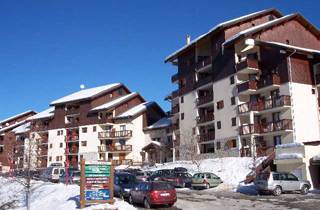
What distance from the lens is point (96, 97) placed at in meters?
79.1

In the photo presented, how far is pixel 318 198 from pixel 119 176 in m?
13.4

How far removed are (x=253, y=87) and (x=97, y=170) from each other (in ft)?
101

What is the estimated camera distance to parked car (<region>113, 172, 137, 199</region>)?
1085 inches

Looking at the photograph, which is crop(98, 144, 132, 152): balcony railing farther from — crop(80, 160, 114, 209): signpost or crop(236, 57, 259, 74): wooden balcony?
crop(80, 160, 114, 209): signpost

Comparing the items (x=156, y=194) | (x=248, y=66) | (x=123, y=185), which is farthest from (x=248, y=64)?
(x=156, y=194)

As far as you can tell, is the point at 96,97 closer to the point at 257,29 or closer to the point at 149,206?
the point at 257,29

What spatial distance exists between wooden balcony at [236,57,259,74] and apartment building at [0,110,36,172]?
5143cm

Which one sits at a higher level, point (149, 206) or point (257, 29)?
point (257, 29)

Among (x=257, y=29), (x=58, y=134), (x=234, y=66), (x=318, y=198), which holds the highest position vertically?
(x=257, y=29)

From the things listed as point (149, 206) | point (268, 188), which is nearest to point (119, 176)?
point (149, 206)

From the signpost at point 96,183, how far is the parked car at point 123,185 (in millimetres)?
4862

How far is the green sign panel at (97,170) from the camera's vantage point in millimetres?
22391

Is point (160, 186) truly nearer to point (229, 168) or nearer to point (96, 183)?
point (96, 183)

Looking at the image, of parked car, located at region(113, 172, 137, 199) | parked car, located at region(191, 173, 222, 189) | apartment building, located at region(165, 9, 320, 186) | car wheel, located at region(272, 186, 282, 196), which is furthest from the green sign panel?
apartment building, located at region(165, 9, 320, 186)
